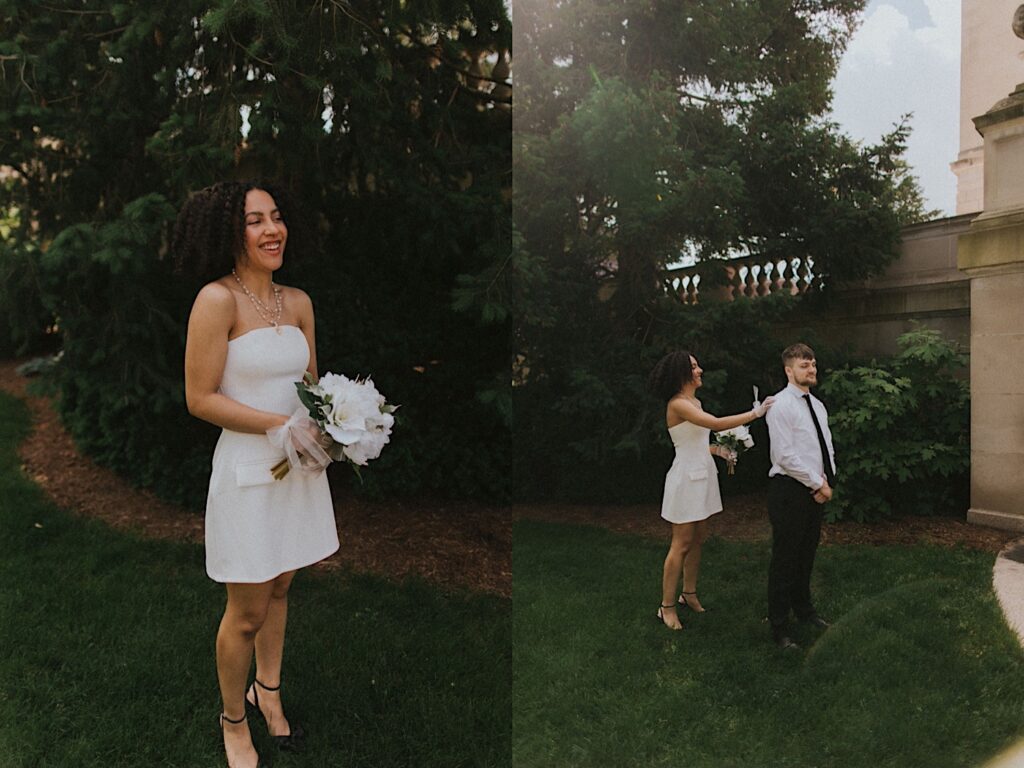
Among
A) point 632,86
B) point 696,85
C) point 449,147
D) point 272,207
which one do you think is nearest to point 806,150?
point 696,85

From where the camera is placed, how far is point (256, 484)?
7.97 feet

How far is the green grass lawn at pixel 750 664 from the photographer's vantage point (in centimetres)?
169

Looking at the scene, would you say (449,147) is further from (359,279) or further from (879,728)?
(879,728)

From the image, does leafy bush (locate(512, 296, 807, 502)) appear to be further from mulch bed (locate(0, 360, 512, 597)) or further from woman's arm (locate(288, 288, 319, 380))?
mulch bed (locate(0, 360, 512, 597))

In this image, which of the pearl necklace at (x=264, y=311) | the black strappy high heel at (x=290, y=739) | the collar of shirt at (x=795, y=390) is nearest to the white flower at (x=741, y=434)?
the collar of shirt at (x=795, y=390)

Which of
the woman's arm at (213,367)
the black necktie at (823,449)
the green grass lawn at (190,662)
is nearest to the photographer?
the black necktie at (823,449)

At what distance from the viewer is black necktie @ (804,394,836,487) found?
5.64 feet

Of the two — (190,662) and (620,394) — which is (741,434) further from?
(190,662)

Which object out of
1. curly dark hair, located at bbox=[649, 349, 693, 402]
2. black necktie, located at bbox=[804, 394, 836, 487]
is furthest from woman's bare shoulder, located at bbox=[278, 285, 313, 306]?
black necktie, located at bbox=[804, 394, 836, 487]

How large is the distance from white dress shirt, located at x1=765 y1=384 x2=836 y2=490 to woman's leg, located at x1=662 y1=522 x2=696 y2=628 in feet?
0.87

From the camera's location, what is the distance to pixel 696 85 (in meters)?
1.78

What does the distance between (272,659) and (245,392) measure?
1.10 metres

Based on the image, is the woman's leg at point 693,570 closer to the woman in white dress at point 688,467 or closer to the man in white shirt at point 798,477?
the woman in white dress at point 688,467

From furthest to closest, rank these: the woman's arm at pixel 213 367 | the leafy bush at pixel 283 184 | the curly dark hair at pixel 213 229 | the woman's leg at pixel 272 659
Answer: the leafy bush at pixel 283 184 < the woman's leg at pixel 272 659 < the curly dark hair at pixel 213 229 < the woman's arm at pixel 213 367
